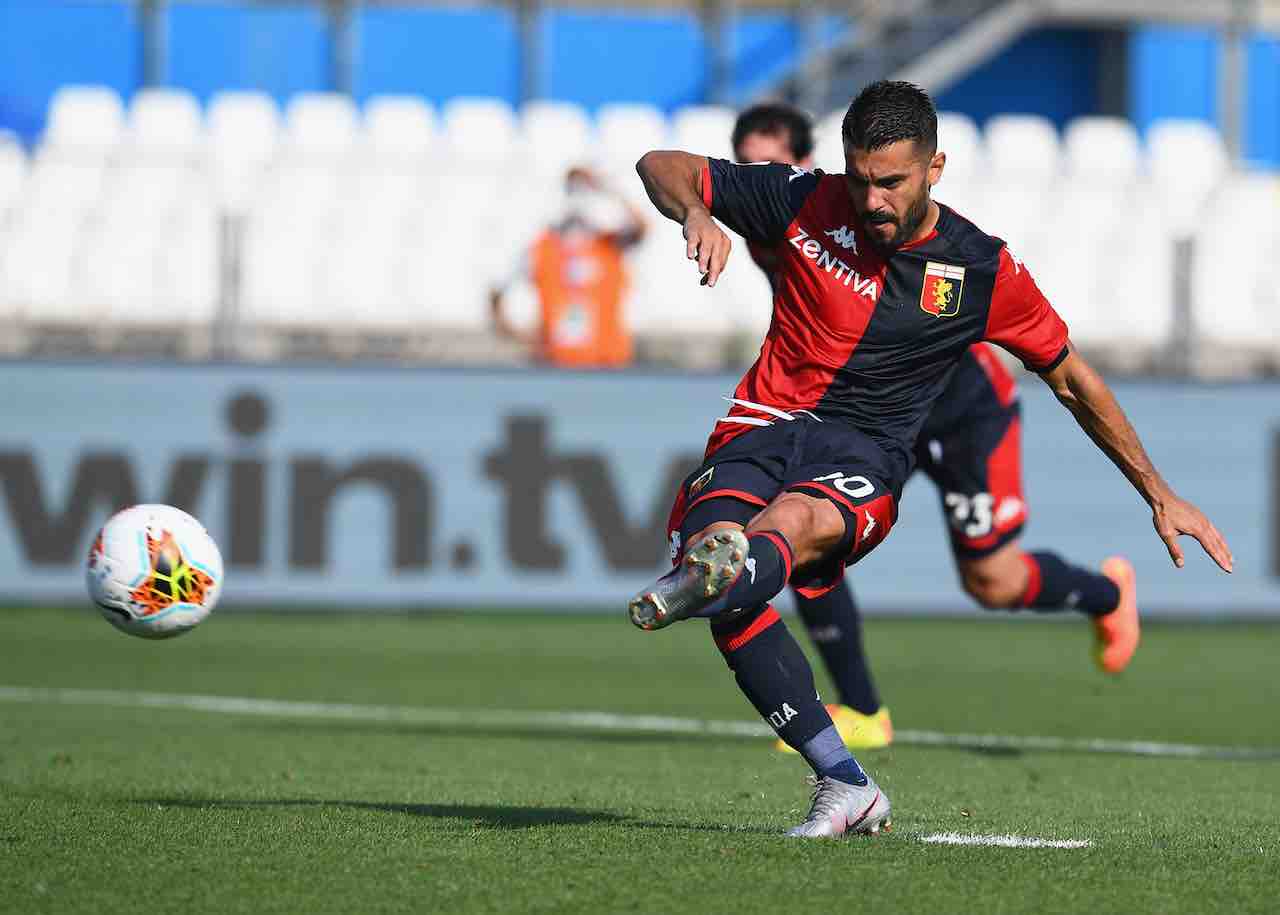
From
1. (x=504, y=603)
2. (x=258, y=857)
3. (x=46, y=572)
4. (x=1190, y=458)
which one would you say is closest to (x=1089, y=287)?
(x=1190, y=458)

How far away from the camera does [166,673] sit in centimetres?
1072

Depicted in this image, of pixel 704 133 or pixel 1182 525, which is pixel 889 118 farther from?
pixel 704 133

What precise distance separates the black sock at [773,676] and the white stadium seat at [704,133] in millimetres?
14201

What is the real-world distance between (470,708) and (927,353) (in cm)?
431

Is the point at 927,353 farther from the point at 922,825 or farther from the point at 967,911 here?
the point at 967,911

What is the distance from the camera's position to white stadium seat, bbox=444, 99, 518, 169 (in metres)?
19.6

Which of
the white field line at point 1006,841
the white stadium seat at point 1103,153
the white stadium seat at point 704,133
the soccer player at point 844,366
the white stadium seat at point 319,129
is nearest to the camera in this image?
the white field line at point 1006,841

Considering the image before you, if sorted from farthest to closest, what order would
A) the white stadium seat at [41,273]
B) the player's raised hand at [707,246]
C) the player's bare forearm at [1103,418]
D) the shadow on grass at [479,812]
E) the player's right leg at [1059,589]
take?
1. the white stadium seat at [41,273]
2. the player's right leg at [1059,589]
3. the player's bare forearm at [1103,418]
4. the shadow on grass at [479,812]
5. the player's raised hand at [707,246]

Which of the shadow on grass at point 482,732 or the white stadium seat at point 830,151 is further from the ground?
the white stadium seat at point 830,151

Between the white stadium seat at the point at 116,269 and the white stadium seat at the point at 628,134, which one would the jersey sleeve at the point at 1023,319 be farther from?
the white stadium seat at the point at 628,134

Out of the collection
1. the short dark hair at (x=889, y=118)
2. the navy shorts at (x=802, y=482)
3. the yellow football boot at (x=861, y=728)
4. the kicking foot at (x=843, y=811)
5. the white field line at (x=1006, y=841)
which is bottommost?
the yellow football boot at (x=861, y=728)

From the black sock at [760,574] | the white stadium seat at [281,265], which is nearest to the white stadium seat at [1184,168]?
the white stadium seat at [281,265]

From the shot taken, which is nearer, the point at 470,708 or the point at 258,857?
the point at 258,857

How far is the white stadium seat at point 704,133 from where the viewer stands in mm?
19562
